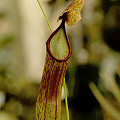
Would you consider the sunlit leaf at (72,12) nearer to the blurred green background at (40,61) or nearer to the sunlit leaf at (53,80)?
the sunlit leaf at (53,80)

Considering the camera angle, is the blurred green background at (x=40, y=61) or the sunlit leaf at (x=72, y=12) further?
the blurred green background at (x=40, y=61)

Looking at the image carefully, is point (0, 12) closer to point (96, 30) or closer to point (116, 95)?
point (96, 30)

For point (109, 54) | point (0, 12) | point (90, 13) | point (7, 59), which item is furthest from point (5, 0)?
point (109, 54)

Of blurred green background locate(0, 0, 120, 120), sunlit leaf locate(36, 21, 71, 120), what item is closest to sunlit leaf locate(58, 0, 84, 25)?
sunlit leaf locate(36, 21, 71, 120)

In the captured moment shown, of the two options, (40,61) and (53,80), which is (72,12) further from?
(40,61)

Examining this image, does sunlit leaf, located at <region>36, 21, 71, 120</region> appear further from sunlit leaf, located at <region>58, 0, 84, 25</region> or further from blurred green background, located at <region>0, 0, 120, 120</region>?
blurred green background, located at <region>0, 0, 120, 120</region>

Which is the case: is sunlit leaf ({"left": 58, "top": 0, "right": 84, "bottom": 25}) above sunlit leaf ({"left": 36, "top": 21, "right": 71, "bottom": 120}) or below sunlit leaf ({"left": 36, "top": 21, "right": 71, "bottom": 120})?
above

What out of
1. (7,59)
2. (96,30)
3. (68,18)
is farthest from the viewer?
(96,30)

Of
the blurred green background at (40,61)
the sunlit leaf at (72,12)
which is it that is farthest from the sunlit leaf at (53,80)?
the blurred green background at (40,61)
